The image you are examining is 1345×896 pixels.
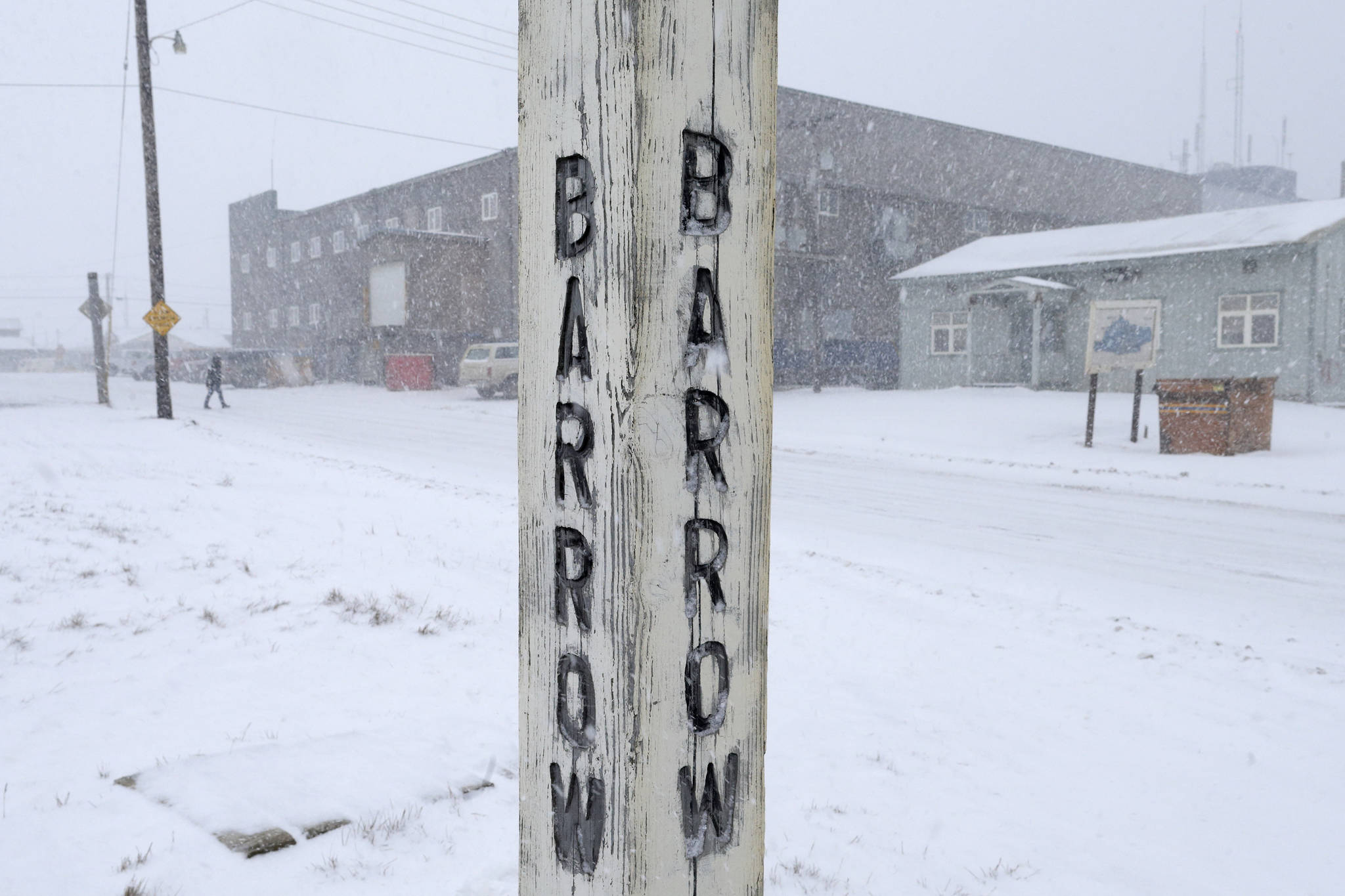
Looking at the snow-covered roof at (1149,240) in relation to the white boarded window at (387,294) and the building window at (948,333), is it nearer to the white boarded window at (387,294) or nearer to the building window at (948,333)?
the building window at (948,333)

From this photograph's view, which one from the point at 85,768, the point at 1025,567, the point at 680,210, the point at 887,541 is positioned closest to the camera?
the point at 680,210

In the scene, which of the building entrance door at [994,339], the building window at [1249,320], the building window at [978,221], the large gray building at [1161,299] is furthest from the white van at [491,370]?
the building window at [978,221]

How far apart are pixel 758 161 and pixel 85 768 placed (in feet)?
9.60

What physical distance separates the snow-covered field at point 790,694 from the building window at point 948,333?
18.9 meters

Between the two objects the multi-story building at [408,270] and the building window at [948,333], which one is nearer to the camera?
the building window at [948,333]

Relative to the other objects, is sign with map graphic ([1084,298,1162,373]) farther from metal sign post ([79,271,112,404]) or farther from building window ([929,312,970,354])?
metal sign post ([79,271,112,404])

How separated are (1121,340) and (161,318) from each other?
1741 centimetres

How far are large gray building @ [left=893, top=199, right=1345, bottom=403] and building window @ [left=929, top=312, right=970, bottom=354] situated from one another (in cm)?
4

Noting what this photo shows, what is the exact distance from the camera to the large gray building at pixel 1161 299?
69.7 feet

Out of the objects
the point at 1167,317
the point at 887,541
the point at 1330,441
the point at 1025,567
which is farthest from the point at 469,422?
the point at 1167,317

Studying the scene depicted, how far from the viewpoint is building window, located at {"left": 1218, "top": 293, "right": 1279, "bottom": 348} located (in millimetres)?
21656

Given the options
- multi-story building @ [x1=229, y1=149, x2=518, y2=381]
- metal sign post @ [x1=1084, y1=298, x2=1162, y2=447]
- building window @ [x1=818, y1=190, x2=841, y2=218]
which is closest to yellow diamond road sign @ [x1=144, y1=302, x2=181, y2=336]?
multi-story building @ [x1=229, y1=149, x2=518, y2=381]

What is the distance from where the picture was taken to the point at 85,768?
114 inches

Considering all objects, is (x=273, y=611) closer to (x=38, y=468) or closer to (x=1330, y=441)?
(x=38, y=468)
